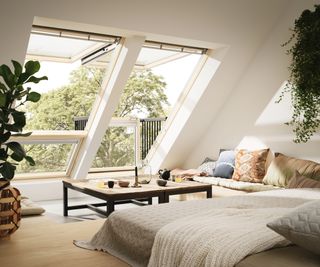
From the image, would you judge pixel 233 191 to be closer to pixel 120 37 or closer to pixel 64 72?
pixel 120 37

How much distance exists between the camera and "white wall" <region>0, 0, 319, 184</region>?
14.1 ft

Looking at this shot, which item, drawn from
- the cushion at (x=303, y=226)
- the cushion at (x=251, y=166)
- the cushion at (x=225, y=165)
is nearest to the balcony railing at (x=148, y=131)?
the cushion at (x=225, y=165)

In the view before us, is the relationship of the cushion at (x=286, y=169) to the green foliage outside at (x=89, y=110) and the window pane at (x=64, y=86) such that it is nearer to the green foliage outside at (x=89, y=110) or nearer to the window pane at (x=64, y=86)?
the green foliage outside at (x=89, y=110)

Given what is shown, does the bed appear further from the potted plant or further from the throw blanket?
the potted plant

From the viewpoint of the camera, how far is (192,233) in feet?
6.76

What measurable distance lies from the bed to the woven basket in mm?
561

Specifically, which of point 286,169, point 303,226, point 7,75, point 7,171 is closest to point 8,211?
point 7,171

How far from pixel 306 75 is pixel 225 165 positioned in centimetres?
165

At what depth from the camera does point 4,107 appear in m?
2.93

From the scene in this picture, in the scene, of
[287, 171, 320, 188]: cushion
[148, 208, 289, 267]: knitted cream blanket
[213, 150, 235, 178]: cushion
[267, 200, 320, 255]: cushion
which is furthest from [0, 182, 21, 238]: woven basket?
[213, 150, 235, 178]: cushion

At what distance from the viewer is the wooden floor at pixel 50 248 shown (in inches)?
95.9

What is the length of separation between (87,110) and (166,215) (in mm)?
3856

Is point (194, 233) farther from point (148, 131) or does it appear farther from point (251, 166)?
point (148, 131)

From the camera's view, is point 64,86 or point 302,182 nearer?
point 302,182
